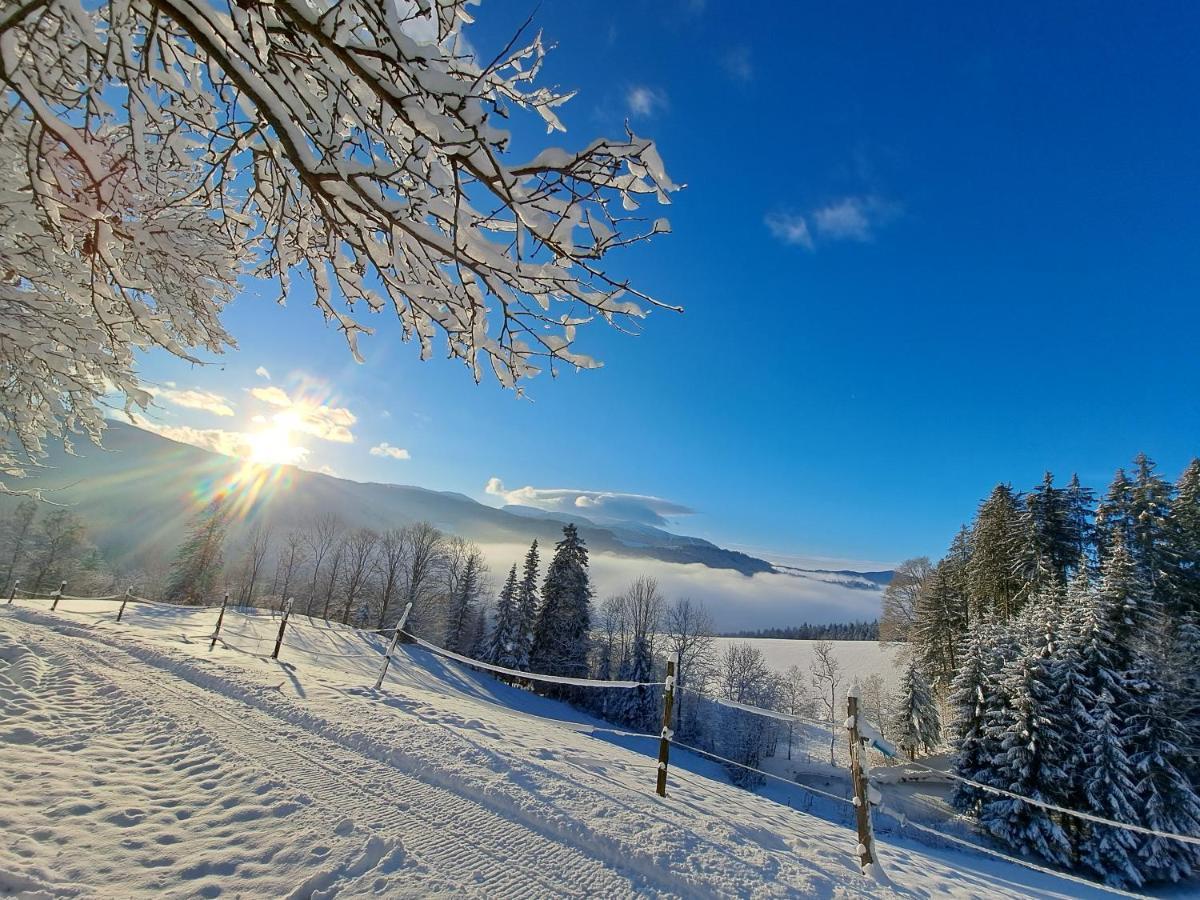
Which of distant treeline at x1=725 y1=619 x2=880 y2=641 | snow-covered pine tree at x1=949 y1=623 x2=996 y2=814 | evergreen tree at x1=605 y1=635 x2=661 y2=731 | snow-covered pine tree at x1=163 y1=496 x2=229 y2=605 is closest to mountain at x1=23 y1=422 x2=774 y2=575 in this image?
snow-covered pine tree at x1=163 y1=496 x2=229 y2=605

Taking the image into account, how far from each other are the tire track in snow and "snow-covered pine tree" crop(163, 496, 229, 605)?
3392 cm

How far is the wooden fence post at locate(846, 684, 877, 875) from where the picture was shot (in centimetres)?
378

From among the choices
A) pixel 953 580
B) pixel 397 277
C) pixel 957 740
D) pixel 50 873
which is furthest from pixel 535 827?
pixel 953 580

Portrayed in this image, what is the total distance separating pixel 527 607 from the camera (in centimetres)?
2964

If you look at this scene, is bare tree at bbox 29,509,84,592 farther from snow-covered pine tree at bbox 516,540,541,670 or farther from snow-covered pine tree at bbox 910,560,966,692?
snow-covered pine tree at bbox 910,560,966,692

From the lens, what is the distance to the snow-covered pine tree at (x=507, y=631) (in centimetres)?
2842

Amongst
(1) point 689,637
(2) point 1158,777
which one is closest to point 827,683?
(1) point 689,637

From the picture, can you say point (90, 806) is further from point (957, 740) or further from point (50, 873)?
point (957, 740)

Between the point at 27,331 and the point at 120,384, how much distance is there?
0.88 meters

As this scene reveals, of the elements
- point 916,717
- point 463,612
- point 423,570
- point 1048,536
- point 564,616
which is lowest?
point 916,717

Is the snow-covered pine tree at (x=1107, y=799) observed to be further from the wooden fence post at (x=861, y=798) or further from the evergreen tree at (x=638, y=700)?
the evergreen tree at (x=638, y=700)

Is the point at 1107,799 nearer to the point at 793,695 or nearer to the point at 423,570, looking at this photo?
the point at 793,695

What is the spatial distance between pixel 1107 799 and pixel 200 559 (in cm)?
4435

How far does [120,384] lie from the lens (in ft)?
12.1
